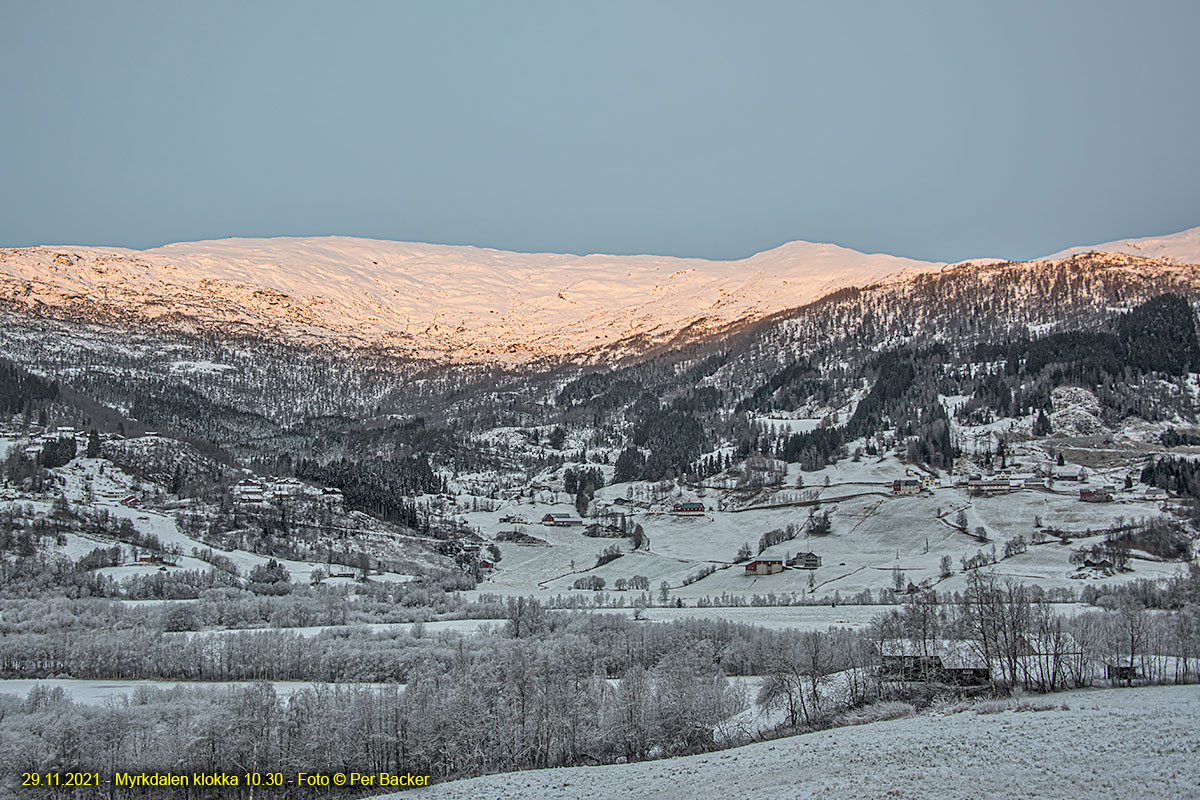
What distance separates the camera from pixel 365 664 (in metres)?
76.6

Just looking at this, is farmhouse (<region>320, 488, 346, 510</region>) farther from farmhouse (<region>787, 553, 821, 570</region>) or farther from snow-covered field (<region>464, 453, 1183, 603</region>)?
farmhouse (<region>787, 553, 821, 570</region>)

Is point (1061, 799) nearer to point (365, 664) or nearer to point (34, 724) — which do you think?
point (34, 724)

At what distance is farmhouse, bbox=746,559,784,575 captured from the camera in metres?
148

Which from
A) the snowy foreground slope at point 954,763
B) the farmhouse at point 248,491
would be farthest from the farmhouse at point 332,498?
the snowy foreground slope at point 954,763

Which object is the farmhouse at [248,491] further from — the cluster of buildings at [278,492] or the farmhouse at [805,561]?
the farmhouse at [805,561]

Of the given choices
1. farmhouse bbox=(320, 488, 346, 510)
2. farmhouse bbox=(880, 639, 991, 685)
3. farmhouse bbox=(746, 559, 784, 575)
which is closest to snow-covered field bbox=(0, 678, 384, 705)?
farmhouse bbox=(880, 639, 991, 685)

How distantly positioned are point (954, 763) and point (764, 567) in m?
113

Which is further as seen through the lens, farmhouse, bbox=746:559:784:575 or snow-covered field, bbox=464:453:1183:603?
farmhouse, bbox=746:559:784:575

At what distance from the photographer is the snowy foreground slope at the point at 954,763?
3384 cm

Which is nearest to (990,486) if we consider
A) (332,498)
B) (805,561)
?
(805,561)

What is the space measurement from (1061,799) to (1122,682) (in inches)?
1206

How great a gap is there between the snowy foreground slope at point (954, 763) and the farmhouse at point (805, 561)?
9623 centimetres

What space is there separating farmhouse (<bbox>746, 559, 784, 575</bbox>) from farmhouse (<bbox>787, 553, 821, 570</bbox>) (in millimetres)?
2130

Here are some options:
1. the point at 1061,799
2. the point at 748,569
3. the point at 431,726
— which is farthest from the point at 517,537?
the point at 1061,799
